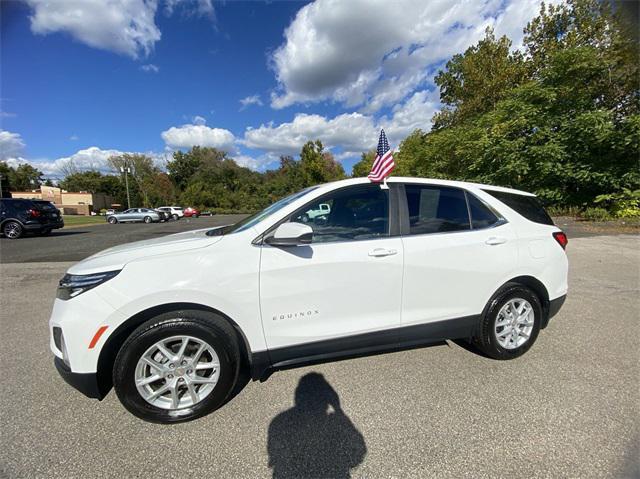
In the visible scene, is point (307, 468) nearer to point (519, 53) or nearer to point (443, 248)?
point (443, 248)

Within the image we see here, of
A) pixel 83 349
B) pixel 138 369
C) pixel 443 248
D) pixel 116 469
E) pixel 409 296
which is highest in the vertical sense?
pixel 443 248

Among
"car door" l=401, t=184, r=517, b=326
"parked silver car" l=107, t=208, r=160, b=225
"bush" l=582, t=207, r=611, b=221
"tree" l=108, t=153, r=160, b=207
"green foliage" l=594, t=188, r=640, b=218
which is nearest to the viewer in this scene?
"car door" l=401, t=184, r=517, b=326

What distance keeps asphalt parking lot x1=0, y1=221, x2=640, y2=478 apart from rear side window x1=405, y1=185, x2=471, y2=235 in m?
1.31

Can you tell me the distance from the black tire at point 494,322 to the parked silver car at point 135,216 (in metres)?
31.6

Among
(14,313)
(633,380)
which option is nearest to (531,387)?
(633,380)

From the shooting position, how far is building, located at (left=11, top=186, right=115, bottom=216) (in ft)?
169

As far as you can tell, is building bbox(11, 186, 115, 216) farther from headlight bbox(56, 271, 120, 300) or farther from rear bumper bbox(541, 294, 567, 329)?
rear bumper bbox(541, 294, 567, 329)

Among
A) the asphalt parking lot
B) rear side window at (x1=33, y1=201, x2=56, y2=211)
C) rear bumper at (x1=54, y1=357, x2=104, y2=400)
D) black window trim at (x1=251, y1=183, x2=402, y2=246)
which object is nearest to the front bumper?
rear side window at (x1=33, y1=201, x2=56, y2=211)

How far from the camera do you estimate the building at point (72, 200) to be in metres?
51.6

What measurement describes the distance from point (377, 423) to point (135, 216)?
32233 millimetres

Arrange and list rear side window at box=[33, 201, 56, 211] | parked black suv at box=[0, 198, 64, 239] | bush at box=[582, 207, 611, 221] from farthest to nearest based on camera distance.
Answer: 1. rear side window at box=[33, 201, 56, 211]
2. bush at box=[582, 207, 611, 221]
3. parked black suv at box=[0, 198, 64, 239]

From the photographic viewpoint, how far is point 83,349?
1925 millimetres

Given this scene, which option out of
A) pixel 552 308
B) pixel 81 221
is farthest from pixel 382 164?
pixel 81 221

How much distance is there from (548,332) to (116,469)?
13.8 feet
